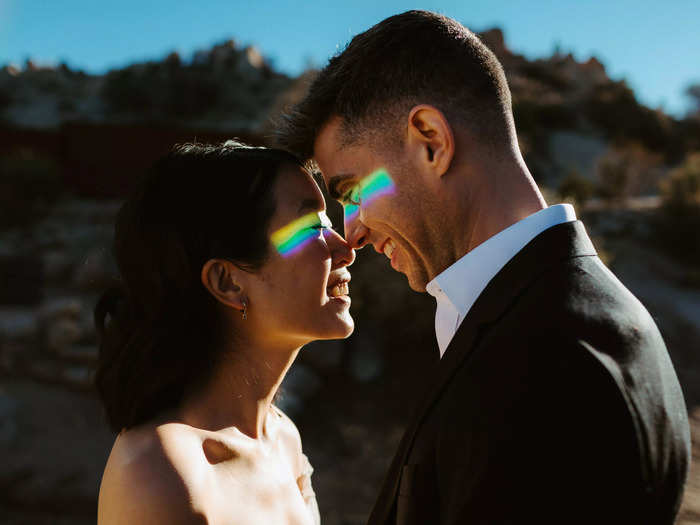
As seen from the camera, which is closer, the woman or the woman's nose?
the woman

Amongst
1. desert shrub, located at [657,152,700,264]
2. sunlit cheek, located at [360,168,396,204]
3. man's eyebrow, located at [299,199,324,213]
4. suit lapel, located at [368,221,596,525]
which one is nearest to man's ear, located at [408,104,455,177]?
sunlit cheek, located at [360,168,396,204]

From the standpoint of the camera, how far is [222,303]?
7.64 ft

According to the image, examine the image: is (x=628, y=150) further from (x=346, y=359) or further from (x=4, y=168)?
(x=4, y=168)

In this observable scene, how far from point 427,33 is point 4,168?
67.3ft

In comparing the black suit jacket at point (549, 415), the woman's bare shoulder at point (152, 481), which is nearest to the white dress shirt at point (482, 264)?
the black suit jacket at point (549, 415)

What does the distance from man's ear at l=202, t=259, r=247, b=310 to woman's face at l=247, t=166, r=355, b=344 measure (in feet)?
0.16

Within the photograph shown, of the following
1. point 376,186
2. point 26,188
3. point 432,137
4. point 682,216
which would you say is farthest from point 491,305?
point 26,188

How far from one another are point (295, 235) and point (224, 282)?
0.32 meters

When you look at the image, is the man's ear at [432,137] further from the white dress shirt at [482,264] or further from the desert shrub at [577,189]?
the desert shrub at [577,189]

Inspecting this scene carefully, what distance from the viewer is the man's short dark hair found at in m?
1.97

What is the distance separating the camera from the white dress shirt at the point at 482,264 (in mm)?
1745

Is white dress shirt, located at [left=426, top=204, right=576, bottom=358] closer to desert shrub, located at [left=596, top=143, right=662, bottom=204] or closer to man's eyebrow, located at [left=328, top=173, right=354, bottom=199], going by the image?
man's eyebrow, located at [left=328, top=173, right=354, bottom=199]

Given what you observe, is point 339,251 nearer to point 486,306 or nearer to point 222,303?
point 222,303

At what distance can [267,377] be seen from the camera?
95.3 inches
